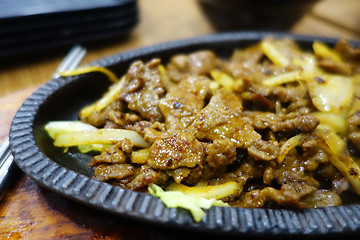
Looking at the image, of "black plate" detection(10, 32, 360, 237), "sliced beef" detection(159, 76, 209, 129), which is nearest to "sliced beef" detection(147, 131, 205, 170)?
"sliced beef" detection(159, 76, 209, 129)

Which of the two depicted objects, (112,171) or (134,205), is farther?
(112,171)

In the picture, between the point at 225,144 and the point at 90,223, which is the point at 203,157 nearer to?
the point at 225,144

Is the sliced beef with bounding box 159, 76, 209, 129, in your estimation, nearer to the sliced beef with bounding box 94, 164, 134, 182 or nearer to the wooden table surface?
the sliced beef with bounding box 94, 164, 134, 182

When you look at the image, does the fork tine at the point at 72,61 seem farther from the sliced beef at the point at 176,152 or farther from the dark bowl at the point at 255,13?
the dark bowl at the point at 255,13

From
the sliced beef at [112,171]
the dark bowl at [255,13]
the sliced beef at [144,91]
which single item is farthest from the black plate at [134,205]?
the dark bowl at [255,13]

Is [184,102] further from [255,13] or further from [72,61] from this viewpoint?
[255,13]

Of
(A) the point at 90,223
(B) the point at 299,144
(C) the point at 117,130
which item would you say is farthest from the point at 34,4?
(B) the point at 299,144

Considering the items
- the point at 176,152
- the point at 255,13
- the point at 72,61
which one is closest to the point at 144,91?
the point at 176,152
